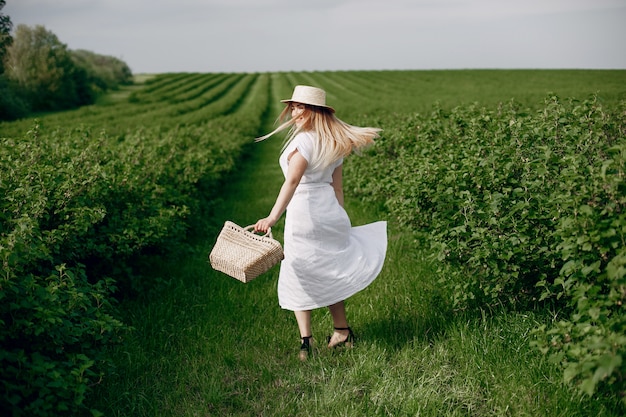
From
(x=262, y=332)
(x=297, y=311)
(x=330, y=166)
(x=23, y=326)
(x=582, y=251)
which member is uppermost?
(x=330, y=166)

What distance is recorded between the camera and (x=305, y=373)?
3750 mm

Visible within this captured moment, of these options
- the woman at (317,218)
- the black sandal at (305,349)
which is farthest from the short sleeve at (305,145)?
the black sandal at (305,349)

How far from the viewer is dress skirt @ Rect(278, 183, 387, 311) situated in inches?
150

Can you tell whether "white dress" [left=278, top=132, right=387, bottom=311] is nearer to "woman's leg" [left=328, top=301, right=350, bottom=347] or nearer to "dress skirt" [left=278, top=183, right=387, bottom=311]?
"dress skirt" [left=278, top=183, right=387, bottom=311]

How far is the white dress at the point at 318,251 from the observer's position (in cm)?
379

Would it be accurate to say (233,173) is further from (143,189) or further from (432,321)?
(432,321)

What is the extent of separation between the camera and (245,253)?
3.50 meters

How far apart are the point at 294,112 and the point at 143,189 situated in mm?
2732

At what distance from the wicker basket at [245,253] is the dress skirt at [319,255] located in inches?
13.2

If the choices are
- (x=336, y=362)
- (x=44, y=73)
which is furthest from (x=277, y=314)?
(x=44, y=73)

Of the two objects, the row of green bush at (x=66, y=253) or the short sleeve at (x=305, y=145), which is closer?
the row of green bush at (x=66, y=253)

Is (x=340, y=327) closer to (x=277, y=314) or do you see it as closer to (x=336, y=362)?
(x=336, y=362)

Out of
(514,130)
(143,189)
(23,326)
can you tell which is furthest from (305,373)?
(143,189)

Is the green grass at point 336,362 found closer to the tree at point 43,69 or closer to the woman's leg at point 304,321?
the woman's leg at point 304,321
